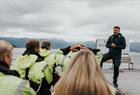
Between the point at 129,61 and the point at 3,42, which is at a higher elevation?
the point at 3,42

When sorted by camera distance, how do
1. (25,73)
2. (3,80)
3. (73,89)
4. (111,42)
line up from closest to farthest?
(73,89) < (3,80) < (25,73) < (111,42)

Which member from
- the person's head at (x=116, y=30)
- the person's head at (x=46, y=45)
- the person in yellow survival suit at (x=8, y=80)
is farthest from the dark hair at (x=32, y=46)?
the person's head at (x=116, y=30)

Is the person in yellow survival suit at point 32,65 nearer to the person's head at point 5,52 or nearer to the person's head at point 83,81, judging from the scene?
the person's head at point 5,52

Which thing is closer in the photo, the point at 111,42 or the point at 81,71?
the point at 81,71

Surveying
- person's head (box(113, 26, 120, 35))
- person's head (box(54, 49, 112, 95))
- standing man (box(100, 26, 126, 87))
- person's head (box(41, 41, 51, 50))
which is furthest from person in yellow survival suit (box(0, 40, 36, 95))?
standing man (box(100, 26, 126, 87))

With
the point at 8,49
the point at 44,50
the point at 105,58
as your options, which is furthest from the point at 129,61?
the point at 8,49

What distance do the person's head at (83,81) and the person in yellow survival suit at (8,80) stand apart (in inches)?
49.0

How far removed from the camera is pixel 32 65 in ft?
27.7

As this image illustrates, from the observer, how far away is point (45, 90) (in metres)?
9.50

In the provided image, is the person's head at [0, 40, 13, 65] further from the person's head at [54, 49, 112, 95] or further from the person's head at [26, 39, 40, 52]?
the person's head at [26, 39, 40, 52]

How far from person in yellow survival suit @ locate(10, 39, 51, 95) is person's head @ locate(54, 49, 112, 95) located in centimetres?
462

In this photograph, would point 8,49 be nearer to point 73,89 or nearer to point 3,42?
point 3,42

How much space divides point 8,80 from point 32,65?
343cm

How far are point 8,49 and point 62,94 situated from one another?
1645 millimetres
